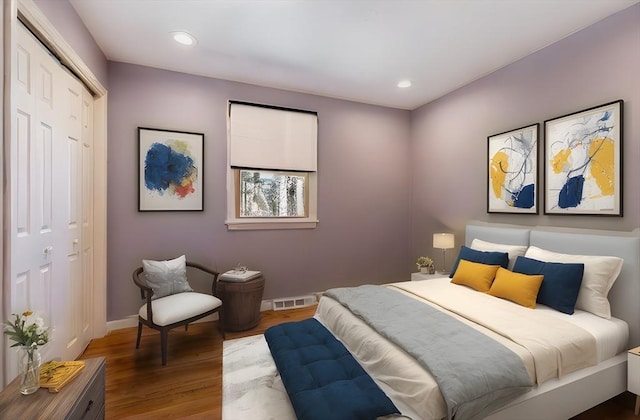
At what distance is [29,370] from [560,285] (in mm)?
3293

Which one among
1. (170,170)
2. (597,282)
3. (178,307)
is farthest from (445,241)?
(170,170)

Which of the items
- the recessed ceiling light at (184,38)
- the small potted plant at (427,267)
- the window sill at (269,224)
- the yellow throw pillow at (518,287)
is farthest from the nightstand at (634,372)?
the recessed ceiling light at (184,38)

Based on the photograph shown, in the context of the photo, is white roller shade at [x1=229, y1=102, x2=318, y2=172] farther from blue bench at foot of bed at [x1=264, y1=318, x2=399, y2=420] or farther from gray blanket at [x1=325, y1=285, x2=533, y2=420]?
gray blanket at [x1=325, y1=285, x2=533, y2=420]

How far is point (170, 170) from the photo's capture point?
3.27m

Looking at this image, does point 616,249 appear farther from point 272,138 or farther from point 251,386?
point 272,138

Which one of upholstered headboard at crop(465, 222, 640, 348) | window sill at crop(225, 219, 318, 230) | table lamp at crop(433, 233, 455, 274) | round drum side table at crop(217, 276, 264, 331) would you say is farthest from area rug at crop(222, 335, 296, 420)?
upholstered headboard at crop(465, 222, 640, 348)

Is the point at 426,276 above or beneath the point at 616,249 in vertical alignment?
beneath

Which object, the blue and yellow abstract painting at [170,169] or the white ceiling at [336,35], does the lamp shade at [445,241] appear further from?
the blue and yellow abstract painting at [170,169]

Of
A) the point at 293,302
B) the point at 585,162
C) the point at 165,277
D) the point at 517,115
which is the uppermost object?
the point at 517,115

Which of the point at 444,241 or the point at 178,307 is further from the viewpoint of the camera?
the point at 444,241

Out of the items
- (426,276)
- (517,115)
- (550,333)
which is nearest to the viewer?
(550,333)

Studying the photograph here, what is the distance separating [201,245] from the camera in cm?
344

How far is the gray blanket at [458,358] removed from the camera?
4.51ft

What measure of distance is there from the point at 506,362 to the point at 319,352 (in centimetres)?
103
